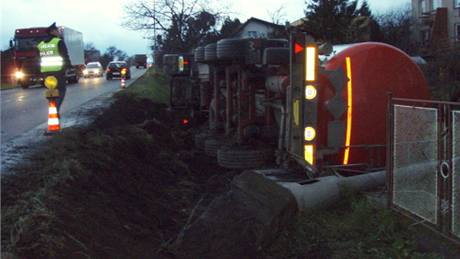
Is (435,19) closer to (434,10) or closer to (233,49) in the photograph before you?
(434,10)

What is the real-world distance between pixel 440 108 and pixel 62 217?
3460mm

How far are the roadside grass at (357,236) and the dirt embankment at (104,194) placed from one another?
1463mm

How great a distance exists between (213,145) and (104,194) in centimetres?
368

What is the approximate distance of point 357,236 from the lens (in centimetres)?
505

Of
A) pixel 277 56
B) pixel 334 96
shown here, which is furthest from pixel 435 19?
pixel 334 96

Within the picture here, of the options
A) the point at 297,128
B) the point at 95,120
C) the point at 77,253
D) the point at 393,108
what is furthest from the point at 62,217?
the point at 95,120

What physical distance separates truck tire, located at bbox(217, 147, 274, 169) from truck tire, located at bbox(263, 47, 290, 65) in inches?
69.6

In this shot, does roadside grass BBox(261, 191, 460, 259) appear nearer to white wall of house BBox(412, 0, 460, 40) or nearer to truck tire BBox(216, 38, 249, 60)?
truck tire BBox(216, 38, 249, 60)

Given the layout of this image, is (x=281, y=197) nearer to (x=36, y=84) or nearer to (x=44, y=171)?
(x=44, y=171)

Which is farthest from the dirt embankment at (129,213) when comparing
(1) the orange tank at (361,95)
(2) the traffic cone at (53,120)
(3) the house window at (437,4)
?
(3) the house window at (437,4)

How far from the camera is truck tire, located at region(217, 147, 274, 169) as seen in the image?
28.7 feet

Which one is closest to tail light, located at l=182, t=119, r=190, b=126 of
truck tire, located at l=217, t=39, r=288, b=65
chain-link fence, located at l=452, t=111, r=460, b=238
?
Result: truck tire, located at l=217, t=39, r=288, b=65

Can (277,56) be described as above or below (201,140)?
above

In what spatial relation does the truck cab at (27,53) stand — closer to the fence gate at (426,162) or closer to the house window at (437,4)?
the fence gate at (426,162)
